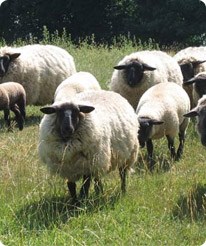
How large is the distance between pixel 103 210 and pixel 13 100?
16.2ft

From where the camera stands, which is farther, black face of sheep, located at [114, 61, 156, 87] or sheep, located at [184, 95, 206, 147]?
black face of sheep, located at [114, 61, 156, 87]

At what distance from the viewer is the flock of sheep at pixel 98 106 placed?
6094 mm

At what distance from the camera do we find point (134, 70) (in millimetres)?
10242

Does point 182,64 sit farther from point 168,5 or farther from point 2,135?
point 168,5

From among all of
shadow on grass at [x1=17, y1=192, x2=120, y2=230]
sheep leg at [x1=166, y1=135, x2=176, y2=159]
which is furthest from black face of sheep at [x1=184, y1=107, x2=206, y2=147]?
shadow on grass at [x1=17, y1=192, x2=120, y2=230]

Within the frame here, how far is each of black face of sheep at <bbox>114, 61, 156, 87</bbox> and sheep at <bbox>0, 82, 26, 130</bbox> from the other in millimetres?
1908

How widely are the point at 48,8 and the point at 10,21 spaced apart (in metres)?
1.59

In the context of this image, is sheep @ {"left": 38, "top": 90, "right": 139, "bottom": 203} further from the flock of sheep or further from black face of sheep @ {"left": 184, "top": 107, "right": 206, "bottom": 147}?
black face of sheep @ {"left": 184, "top": 107, "right": 206, "bottom": 147}

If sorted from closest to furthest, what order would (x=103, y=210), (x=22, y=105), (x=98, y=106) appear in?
(x=103, y=210)
(x=98, y=106)
(x=22, y=105)

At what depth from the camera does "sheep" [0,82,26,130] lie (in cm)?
999

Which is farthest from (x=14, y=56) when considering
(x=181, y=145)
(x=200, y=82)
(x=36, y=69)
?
(x=181, y=145)

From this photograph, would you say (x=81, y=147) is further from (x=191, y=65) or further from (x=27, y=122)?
(x=191, y=65)

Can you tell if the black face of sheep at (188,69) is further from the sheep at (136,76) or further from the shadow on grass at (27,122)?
the shadow on grass at (27,122)

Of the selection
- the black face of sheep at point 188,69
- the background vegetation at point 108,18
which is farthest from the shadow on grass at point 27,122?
the background vegetation at point 108,18
